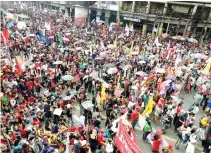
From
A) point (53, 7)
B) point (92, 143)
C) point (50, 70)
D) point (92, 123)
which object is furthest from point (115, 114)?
point (53, 7)

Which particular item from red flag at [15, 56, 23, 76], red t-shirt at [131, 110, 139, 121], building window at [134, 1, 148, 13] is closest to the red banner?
red t-shirt at [131, 110, 139, 121]

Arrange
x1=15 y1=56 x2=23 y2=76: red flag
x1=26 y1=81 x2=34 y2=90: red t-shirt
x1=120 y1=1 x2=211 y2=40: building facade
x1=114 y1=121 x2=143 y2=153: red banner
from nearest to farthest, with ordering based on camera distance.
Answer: x1=114 y1=121 x2=143 y2=153: red banner
x1=26 y1=81 x2=34 y2=90: red t-shirt
x1=15 y1=56 x2=23 y2=76: red flag
x1=120 y1=1 x2=211 y2=40: building facade

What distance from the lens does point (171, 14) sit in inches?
1401

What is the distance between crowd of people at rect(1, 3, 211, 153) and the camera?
29.3 ft

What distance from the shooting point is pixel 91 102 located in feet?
40.2

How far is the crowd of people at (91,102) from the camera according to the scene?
29.3ft

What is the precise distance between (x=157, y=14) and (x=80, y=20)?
46.2 feet

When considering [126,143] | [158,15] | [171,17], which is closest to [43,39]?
[126,143]

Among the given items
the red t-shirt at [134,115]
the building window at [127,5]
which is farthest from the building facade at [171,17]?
the red t-shirt at [134,115]

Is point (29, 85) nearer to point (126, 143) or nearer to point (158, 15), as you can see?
point (126, 143)

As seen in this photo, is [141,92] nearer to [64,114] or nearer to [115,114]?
[115,114]

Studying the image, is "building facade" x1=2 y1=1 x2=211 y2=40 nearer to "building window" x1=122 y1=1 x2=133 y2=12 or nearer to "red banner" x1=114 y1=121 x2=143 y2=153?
"building window" x1=122 y1=1 x2=133 y2=12

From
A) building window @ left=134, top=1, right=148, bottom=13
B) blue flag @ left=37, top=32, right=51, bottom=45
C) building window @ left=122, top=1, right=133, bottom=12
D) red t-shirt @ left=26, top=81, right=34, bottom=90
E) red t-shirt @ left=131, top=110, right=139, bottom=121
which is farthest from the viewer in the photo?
building window @ left=122, top=1, right=133, bottom=12

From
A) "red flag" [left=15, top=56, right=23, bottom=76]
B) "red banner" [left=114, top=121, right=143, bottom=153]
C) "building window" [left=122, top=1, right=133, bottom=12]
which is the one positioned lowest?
"red flag" [left=15, top=56, right=23, bottom=76]
